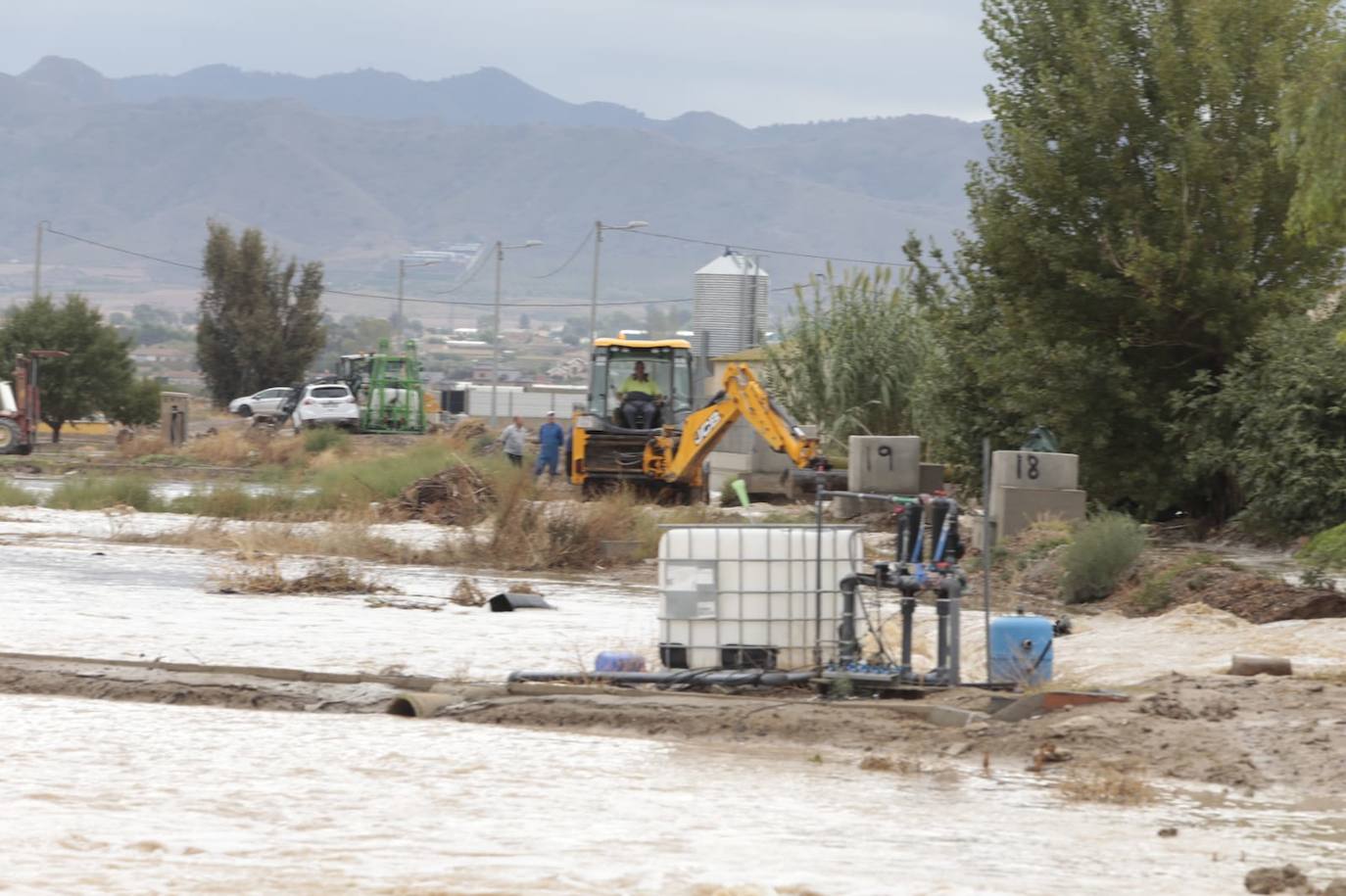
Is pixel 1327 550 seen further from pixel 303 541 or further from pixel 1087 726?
pixel 303 541

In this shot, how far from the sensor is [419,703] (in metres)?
12.7

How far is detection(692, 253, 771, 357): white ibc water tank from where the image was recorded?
227 ft

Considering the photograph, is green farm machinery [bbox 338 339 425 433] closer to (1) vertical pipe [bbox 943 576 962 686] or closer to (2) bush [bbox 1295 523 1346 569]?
(2) bush [bbox 1295 523 1346 569]

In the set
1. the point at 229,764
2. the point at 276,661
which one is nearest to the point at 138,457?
the point at 276,661

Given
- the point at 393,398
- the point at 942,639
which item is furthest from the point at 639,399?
the point at 393,398

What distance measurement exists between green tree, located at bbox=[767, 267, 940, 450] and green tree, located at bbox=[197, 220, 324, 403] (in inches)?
1572

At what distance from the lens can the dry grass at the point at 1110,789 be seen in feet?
33.5

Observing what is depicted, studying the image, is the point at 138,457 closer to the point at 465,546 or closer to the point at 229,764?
the point at 465,546

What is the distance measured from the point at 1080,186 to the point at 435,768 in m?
18.7

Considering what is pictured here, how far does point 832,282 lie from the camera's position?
40.8 metres

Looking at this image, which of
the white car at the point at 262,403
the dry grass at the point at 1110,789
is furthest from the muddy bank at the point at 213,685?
the white car at the point at 262,403

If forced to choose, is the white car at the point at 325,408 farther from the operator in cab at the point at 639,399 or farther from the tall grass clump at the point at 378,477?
the operator in cab at the point at 639,399

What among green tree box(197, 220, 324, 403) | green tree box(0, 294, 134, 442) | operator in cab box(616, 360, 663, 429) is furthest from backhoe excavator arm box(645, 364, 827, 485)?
green tree box(197, 220, 324, 403)

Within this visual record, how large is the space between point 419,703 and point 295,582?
807 cm
